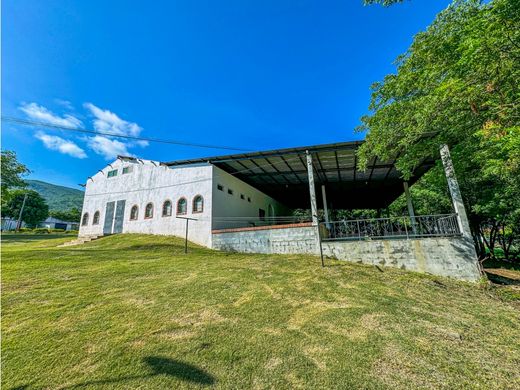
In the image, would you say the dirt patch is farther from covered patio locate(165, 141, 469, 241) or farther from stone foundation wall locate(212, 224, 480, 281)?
covered patio locate(165, 141, 469, 241)

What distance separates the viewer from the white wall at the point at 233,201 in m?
12.3

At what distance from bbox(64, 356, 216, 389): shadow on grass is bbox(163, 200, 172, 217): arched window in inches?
443

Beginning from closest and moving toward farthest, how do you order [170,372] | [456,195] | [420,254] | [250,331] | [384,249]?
1. [170,372]
2. [250,331]
3. [420,254]
4. [456,195]
5. [384,249]

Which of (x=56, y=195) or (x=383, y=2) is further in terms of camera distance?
(x=56, y=195)

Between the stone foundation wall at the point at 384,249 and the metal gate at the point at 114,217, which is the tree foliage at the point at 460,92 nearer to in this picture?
the stone foundation wall at the point at 384,249

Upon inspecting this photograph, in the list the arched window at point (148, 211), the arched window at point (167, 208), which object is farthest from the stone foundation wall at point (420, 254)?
the arched window at point (148, 211)

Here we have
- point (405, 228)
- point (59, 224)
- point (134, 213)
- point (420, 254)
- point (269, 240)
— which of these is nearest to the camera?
point (420, 254)

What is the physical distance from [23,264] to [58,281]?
282 centimetres

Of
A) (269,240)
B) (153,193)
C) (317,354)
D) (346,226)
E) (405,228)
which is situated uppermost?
(153,193)

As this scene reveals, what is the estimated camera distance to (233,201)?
14.0 meters

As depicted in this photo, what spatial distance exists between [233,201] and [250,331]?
10.9m

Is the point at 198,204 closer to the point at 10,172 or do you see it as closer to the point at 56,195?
the point at 10,172

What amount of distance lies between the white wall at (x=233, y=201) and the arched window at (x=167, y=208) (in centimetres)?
316

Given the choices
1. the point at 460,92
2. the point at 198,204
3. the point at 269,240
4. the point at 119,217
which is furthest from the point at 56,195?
the point at 460,92
